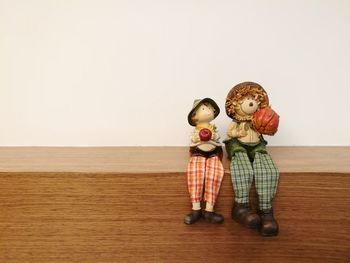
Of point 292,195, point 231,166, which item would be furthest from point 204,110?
point 292,195

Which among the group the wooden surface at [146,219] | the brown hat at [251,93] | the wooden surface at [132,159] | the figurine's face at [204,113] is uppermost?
the brown hat at [251,93]

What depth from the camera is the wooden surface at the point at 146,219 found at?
2.05 ft

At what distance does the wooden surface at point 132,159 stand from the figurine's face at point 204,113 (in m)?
0.10

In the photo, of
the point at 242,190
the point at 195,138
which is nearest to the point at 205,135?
the point at 195,138

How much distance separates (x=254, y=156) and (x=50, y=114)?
0.56 meters

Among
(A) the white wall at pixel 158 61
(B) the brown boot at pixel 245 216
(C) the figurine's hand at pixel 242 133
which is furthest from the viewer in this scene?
(A) the white wall at pixel 158 61

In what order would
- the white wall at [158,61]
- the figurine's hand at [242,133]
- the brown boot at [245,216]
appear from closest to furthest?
the brown boot at [245,216], the figurine's hand at [242,133], the white wall at [158,61]

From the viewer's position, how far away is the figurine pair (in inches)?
23.9

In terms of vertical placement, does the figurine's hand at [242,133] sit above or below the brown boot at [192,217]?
above

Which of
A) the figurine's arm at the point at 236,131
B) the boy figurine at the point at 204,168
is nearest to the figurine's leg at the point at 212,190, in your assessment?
the boy figurine at the point at 204,168

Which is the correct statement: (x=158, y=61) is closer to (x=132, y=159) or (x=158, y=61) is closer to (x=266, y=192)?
(x=132, y=159)

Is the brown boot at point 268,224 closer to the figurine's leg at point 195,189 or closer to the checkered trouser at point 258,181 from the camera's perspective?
the checkered trouser at point 258,181

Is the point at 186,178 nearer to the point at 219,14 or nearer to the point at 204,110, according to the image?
the point at 204,110

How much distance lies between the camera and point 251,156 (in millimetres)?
672
